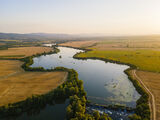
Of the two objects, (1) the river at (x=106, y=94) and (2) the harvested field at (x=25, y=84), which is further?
(2) the harvested field at (x=25, y=84)

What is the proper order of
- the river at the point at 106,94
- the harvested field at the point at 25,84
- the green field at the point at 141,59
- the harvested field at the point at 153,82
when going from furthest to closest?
the green field at the point at 141,59, the harvested field at the point at 25,84, the harvested field at the point at 153,82, the river at the point at 106,94

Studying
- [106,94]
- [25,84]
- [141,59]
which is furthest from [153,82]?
[25,84]

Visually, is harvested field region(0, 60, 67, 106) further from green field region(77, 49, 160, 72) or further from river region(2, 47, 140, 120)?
green field region(77, 49, 160, 72)

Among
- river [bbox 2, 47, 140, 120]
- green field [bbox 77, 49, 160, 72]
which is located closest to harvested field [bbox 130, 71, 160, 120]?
river [bbox 2, 47, 140, 120]

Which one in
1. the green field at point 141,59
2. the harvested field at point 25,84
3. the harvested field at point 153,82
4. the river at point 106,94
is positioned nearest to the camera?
the river at point 106,94

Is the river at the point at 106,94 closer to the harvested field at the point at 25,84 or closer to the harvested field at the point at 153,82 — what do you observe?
the harvested field at the point at 153,82

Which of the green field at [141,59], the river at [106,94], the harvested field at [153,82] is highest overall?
the green field at [141,59]

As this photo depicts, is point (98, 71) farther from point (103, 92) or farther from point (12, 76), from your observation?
point (12, 76)

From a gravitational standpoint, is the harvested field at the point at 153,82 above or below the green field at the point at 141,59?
below

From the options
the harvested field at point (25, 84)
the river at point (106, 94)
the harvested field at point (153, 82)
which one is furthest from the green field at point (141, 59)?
the harvested field at point (25, 84)

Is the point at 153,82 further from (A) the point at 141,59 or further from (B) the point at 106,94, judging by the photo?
(A) the point at 141,59
